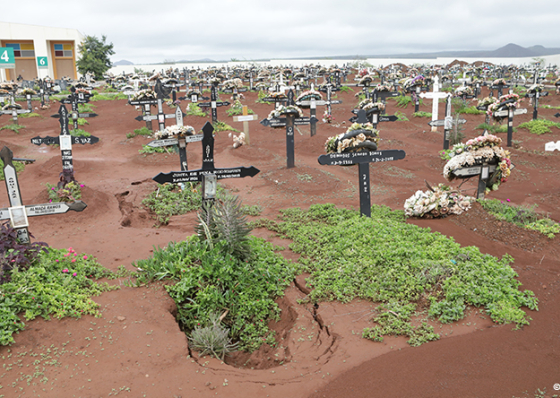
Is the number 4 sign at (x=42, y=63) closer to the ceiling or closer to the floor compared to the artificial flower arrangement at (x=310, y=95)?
closer to the ceiling

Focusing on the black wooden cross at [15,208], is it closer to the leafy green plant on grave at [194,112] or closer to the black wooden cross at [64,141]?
the black wooden cross at [64,141]

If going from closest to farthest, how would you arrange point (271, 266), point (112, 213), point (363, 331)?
point (363, 331)
point (271, 266)
point (112, 213)

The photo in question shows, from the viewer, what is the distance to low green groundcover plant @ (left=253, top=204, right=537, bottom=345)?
18.6 ft

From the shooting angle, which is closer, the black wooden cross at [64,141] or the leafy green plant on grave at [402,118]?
the black wooden cross at [64,141]

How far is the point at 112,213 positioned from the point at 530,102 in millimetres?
34825

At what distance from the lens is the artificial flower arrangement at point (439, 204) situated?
8.95 m

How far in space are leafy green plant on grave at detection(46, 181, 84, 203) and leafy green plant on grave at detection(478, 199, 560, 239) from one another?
10.1m

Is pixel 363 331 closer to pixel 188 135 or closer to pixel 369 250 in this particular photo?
pixel 369 250

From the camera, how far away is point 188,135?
1196cm

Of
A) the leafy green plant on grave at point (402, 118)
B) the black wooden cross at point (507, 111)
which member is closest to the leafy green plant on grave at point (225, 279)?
the black wooden cross at point (507, 111)

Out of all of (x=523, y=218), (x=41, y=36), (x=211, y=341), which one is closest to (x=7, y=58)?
(x=41, y=36)

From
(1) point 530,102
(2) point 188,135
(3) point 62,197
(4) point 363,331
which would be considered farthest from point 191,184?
(1) point 530,102

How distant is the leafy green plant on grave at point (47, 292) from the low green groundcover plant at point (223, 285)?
34.7 inches

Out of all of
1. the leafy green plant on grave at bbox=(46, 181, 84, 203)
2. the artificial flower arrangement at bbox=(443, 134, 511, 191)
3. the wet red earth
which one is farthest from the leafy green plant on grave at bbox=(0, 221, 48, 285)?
the artificial flower arrangement at bbox=(443, 134, 511, 191)
